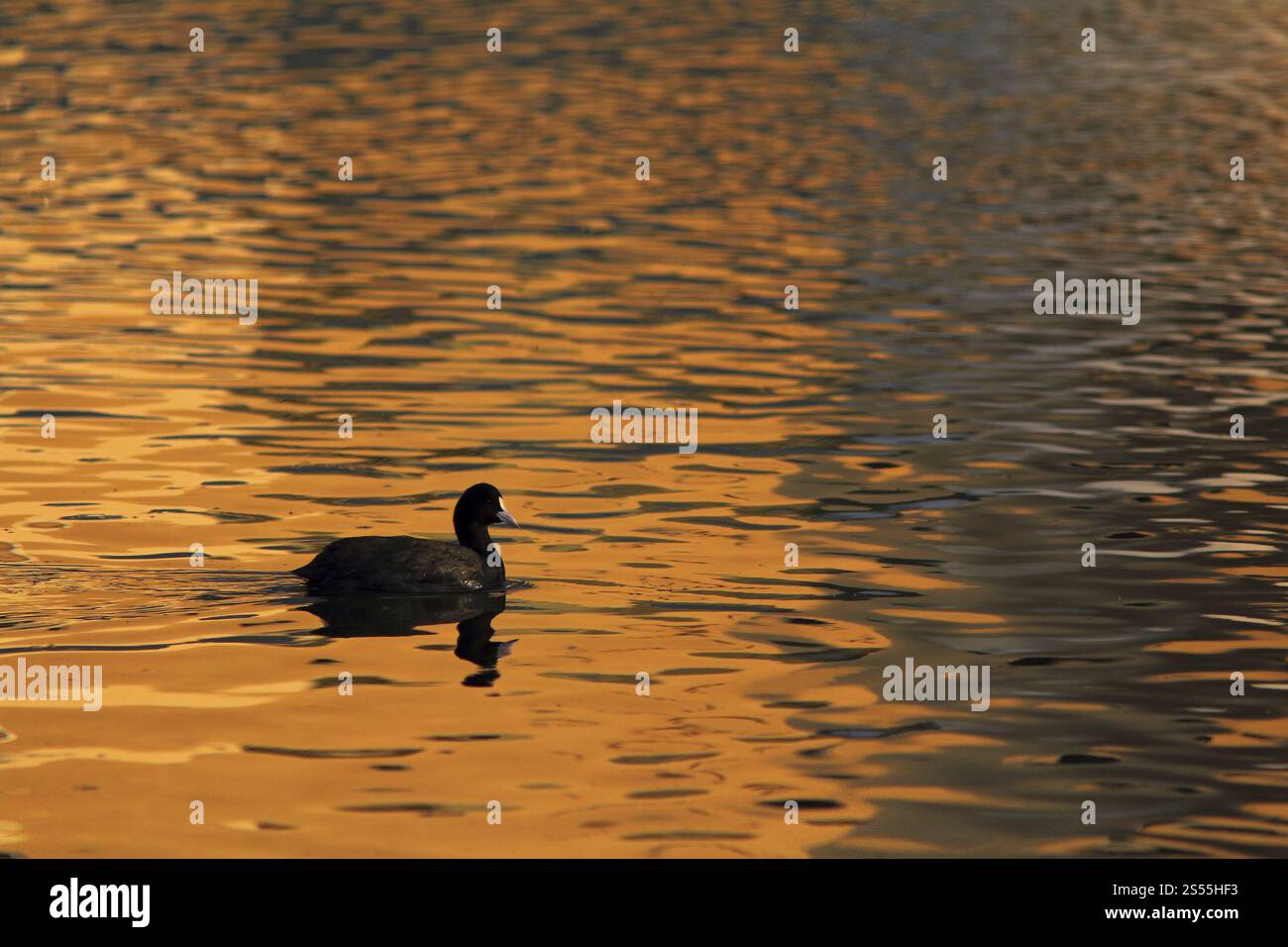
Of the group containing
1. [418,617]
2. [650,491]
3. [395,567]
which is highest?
[650,491]

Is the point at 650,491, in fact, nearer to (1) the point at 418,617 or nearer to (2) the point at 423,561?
(2) the point at 423,561

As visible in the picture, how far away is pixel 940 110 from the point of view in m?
55.1

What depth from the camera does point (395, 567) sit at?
1559cm

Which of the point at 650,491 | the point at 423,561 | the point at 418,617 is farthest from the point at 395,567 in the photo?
the point at 650,491

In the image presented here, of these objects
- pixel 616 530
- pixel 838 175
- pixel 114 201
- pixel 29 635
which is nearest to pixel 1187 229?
pixel 838 175

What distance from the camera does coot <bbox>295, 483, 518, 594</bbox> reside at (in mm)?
15438

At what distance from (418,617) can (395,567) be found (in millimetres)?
425

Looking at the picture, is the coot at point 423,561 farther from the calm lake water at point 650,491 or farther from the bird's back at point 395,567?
the calm lake water at point 650,491

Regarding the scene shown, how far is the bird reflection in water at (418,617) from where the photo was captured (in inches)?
581

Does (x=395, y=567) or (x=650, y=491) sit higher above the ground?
(x=650, y=491)

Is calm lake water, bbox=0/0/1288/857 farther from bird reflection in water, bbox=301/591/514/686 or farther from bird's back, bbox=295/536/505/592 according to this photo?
bird's back, bbox=295/536/505/592

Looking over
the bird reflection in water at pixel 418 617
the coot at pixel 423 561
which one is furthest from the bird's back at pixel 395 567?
the bird reflection in water at pixel 418 617
